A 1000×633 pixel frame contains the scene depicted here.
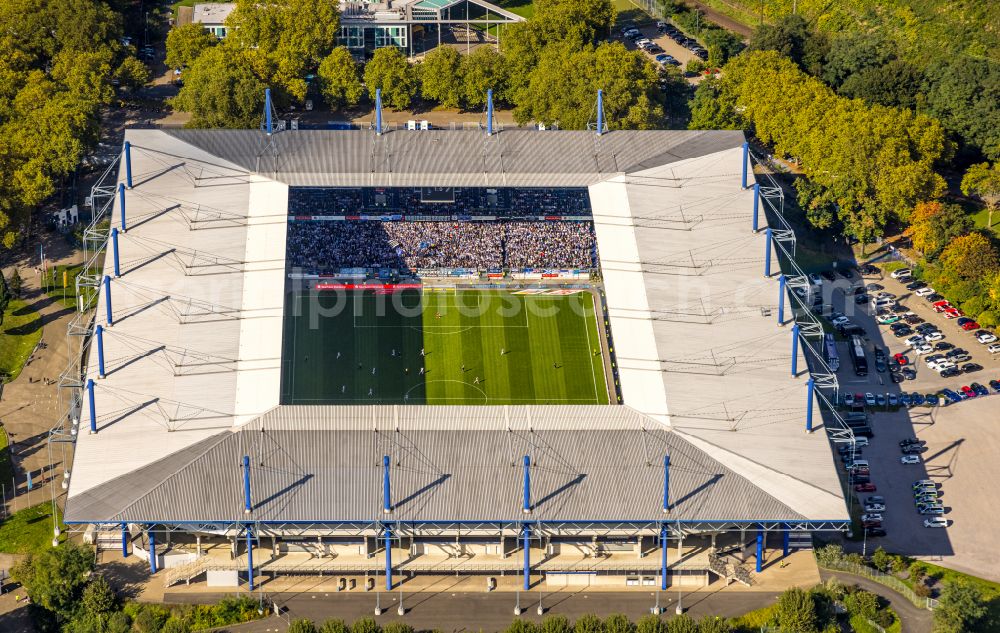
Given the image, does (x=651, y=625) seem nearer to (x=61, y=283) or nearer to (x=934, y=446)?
(x=934, y=446)

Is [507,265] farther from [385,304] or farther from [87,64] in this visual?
[87,64]

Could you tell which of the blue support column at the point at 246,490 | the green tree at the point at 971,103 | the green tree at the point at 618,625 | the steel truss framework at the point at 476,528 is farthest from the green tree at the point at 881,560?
the green tree at the point at 971,103

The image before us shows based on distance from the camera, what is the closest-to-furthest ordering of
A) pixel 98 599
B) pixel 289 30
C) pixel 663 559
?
1. pixel 98 599
2. pixel 663 559
3. pixel 289 30

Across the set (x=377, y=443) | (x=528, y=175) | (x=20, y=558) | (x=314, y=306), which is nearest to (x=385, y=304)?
(x=314, y=306)

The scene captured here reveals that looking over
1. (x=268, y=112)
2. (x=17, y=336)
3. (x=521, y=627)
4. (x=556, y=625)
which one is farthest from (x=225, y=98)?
(x=556, y=625)

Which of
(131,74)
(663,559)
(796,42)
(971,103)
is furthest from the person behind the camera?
(796,42)
